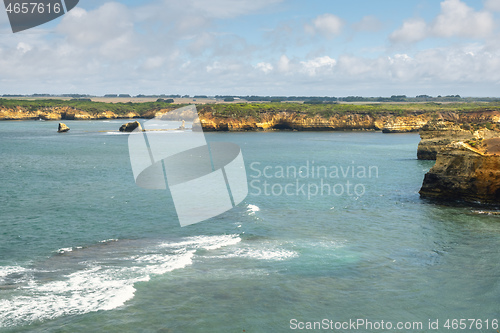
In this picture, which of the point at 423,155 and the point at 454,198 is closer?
the point at 454,198

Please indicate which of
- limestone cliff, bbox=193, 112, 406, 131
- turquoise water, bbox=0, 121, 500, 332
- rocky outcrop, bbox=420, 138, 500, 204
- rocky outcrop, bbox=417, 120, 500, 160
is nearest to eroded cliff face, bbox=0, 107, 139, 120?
limestone cliff, bbox=193, 112, 406, 131

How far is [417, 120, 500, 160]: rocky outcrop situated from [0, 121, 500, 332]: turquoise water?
1718 centimetres

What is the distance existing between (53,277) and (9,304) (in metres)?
2.60

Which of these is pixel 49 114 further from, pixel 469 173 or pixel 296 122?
pixel 469 173

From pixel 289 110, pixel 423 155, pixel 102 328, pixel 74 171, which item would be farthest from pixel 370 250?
pixel 289 110

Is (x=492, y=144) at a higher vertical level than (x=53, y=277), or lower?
higher

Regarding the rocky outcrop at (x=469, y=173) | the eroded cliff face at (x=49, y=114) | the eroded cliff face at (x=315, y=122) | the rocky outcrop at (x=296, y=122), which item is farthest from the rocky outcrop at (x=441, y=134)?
the eroded cliff face at (x=49, y=114)

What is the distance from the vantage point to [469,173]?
3195cm

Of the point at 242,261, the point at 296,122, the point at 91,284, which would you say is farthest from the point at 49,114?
the point at 91,284

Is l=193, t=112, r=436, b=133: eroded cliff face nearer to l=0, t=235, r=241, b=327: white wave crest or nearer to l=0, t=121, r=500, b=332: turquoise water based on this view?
l=0, t=121, r=500, b=332: turquoise water

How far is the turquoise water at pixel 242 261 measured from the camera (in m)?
15.3

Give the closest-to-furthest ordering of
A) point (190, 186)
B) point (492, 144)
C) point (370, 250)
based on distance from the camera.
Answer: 1. point (370, 250)
2. point (492, 144)
3. point (190, 186)

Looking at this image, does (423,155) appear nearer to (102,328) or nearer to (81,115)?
(102,328)

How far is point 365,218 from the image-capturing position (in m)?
29.1
